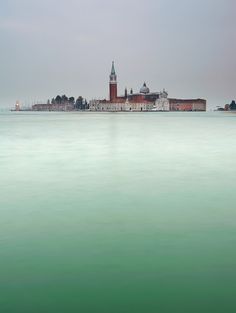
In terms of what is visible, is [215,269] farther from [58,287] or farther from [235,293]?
[58,287]

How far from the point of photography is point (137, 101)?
17200 centimetres

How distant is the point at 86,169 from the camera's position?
1335 cm

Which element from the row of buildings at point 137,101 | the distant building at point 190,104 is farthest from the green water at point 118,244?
the distant building at point 190,104

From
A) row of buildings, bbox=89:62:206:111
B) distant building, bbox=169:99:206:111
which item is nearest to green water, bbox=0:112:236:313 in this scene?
row of buildings, bbox=89:62:206:111

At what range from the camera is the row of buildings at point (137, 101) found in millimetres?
172000

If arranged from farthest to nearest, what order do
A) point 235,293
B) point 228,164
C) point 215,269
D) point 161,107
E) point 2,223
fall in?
point 161,107, point 228,164, point 2,223, point 215,269, point 235,293

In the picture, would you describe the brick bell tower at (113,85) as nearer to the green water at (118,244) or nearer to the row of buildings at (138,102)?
the row of buildings at (138,102)

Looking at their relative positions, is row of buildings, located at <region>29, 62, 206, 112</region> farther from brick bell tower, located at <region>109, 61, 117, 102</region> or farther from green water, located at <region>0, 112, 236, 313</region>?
green water, located at <region>0, 112, 236, 313</region>

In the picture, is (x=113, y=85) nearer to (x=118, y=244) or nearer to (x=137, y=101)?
(x=137, y=101)

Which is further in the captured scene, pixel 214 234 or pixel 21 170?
pixel 21 170

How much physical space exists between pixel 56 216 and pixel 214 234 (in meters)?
2.60

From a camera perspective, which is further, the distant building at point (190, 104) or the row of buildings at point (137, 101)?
the distant building at point (190, 104)

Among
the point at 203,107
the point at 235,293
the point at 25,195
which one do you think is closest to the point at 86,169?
the point at 25,195

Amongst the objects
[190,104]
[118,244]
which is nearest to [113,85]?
[190,104]
